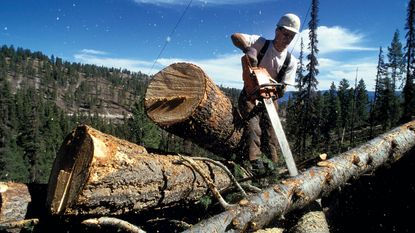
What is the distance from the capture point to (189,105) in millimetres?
4637

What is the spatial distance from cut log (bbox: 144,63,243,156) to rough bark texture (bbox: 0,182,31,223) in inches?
71.5

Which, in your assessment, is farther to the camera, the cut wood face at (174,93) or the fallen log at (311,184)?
the cut wood face at (174,93)

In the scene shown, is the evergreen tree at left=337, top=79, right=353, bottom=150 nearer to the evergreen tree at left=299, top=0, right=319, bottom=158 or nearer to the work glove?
the evergreen tree at left=299, top=0, right=319, bottom=158

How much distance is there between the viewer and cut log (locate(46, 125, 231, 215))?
3.36 m

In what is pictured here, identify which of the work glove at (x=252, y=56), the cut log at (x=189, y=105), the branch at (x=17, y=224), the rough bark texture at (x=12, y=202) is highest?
the work glove at (x=252, y=56)

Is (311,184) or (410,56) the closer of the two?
(311,184)

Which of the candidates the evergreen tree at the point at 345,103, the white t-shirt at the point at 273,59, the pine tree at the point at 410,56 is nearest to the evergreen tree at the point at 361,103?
the evergreen tree at the point at 345,103

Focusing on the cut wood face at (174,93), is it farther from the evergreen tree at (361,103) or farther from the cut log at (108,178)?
the evergreen tree at (361,103)

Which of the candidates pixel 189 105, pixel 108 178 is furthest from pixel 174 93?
pixel 108 178

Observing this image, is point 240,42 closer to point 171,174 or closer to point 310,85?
point 171,174

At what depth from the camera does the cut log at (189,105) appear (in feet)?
15.2

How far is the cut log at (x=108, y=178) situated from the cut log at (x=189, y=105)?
0.66 meters

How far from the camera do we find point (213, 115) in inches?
187

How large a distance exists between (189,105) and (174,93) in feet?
1.03
